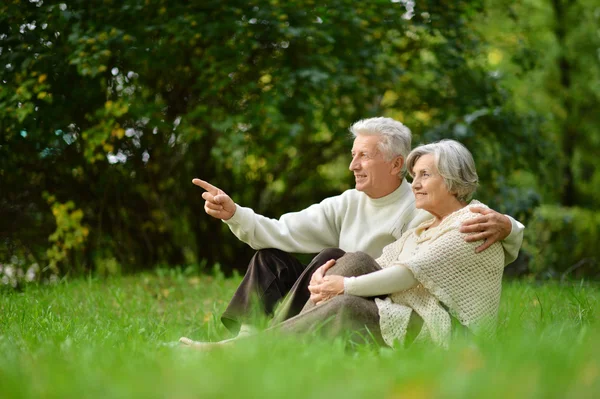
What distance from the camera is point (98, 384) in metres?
1.78

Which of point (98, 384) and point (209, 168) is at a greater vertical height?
point (98, 384)

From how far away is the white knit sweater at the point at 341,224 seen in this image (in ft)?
11.7

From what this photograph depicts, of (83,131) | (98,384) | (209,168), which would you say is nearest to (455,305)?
(98,384)

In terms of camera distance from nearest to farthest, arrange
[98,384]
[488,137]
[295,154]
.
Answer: [98,384]
[488,137]
[295,154]

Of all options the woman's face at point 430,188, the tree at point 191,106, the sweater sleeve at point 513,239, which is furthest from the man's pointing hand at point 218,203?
the tree at point 191,106

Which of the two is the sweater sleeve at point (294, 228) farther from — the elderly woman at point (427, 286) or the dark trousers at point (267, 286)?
the elderly woman at point (427, 286)

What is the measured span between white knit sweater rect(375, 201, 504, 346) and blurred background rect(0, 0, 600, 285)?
2.70m

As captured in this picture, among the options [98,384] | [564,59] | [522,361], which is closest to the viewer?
[98,384]

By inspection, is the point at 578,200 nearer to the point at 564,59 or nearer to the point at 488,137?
the point at 564,59

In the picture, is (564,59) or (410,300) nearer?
(410,300)

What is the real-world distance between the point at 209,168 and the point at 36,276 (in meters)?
2.04

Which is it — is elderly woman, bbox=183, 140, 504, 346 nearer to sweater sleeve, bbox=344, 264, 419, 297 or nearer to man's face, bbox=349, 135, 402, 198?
sweater sleeve, bbox=344, 264, 419, 297

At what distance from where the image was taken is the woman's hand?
2.99 m

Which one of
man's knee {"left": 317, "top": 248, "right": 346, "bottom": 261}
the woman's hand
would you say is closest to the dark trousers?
man's knee {"left": 317, "top": 248, "right": 346, "bottom": 261}
